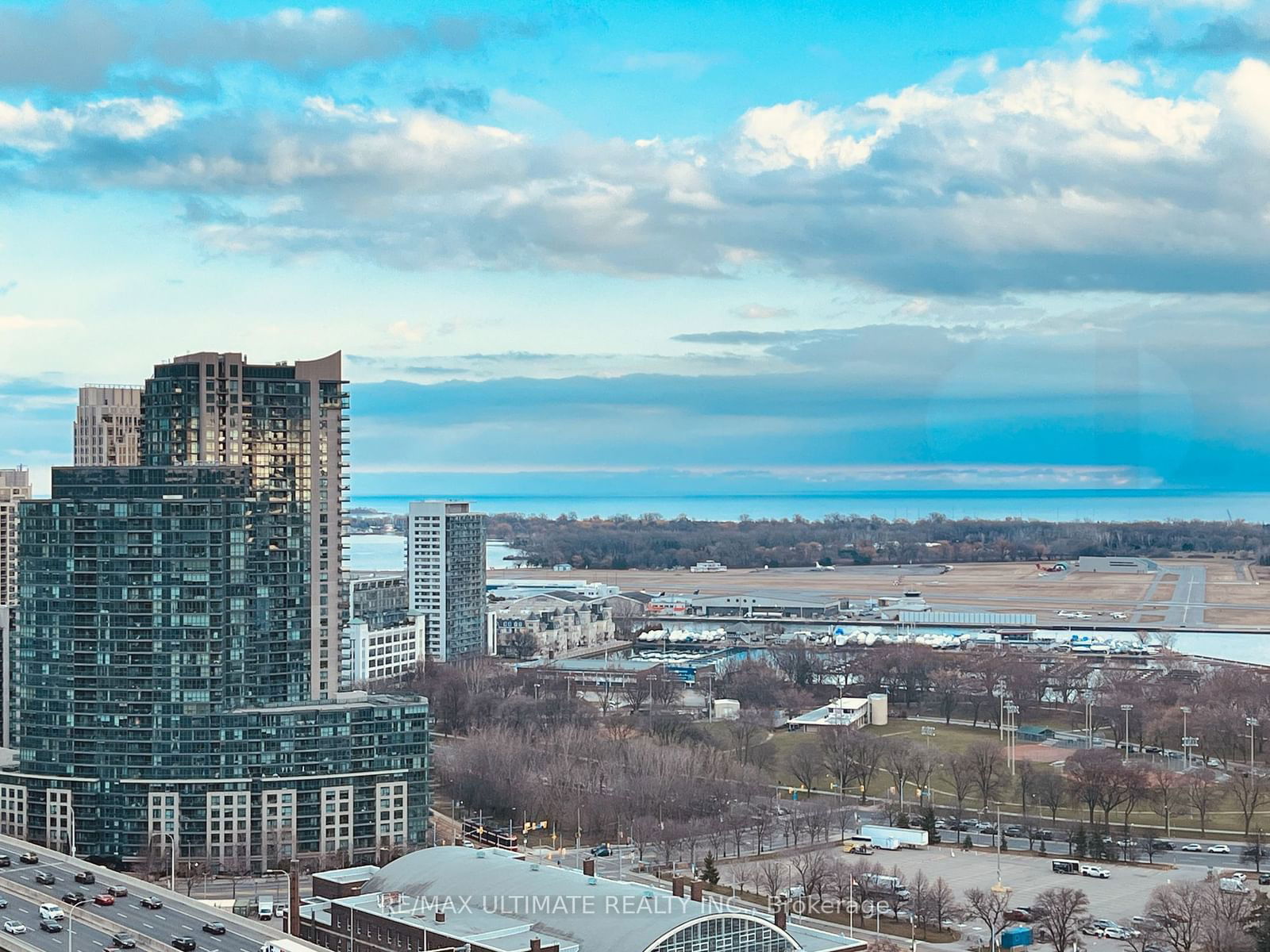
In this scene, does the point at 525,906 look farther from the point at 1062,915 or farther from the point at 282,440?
the point at 282,440

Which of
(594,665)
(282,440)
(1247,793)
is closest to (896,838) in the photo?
(1247,793)

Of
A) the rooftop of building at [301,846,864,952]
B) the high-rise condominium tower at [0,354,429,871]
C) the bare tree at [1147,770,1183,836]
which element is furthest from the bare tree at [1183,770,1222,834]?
the high-rise condominium tower at [0,354,429,871]

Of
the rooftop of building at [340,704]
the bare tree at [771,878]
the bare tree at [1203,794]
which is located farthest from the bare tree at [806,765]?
the rooftop of building at [340,704]

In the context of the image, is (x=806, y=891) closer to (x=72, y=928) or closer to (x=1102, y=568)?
(x=72, y=928)

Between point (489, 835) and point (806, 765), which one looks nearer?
point (489, 835)

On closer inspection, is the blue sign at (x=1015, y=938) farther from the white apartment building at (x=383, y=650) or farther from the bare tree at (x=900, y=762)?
the white apartment building at (x=383, y=650)

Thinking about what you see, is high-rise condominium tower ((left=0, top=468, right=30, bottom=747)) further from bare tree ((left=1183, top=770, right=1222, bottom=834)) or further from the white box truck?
bare tree ((left=1183, top=770, right=1222, bottom=834))
